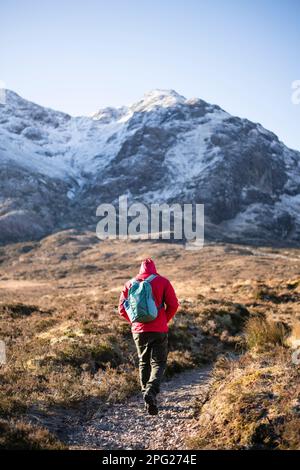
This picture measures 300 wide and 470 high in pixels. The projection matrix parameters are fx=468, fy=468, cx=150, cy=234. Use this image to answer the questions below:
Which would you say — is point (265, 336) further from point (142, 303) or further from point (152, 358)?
point (142, 303)

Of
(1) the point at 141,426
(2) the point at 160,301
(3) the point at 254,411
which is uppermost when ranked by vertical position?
(2) the point at 160,301

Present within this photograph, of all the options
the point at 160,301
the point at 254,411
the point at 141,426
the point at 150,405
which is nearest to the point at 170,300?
the point at 160,301

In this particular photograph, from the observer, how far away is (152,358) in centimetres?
912

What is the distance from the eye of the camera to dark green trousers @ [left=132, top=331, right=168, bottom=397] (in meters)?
8.78

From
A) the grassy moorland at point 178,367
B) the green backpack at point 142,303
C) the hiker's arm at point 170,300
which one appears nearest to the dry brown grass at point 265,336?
the grassy moorland at point 178,367

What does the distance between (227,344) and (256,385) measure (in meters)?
9.08

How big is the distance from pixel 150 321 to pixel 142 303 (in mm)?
383

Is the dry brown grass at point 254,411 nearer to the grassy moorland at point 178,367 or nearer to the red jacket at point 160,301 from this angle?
the grassy moorland at point 178,367

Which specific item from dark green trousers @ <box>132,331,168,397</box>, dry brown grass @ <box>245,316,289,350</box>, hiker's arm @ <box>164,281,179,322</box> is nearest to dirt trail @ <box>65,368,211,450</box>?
dark green trousers @ <box>132,331,168,397</box>

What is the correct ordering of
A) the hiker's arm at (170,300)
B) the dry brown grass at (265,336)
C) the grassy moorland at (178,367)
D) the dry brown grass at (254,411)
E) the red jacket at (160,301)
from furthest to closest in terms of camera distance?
the dry brown grass at (265,336) → the hiker's arm at (170,300) → the red jacket at (160,301) → the grassy moorland at (178,367) → the dry brown grass at (254,411)

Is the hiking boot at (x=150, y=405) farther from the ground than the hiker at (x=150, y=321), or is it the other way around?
the hiker at (x=150, y=321)

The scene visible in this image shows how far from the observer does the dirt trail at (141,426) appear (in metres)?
7.62

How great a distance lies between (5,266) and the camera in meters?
126

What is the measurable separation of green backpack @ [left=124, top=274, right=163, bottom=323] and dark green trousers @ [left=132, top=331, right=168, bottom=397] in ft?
1.21
